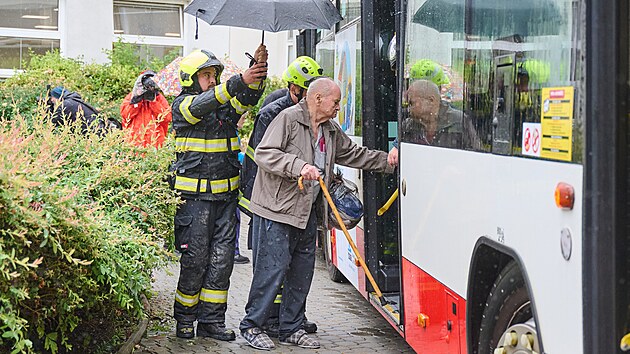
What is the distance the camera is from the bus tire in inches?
153

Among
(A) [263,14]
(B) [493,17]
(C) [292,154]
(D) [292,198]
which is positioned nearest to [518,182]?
(B) [493,17]

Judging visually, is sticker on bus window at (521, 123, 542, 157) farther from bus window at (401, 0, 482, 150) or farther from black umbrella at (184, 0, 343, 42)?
black umbrella at (184, 0, 343, 42)

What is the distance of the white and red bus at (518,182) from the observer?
10.1 feet

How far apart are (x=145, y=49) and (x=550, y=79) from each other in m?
16.7

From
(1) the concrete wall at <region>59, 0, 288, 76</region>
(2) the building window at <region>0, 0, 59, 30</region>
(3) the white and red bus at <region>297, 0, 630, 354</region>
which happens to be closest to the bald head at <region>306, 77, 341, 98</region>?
(3) the white and red bus at <region>297, 0, 630, 354</region>

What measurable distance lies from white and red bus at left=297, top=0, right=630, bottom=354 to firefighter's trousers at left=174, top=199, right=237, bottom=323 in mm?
1326

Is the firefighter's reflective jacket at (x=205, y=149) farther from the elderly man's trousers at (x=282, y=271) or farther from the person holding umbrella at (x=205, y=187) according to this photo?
the elderly man's trousers at (x=282, y=271)

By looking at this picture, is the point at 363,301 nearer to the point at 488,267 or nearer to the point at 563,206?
the point at 488,267

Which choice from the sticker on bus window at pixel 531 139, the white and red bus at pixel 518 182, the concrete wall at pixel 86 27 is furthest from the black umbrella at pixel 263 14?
the concrete wall at pixel 86 27

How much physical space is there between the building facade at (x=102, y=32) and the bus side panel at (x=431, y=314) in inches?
554

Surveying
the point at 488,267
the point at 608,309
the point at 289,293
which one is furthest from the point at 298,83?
the point at 608,309

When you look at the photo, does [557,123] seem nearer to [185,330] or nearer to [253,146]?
[253,146]

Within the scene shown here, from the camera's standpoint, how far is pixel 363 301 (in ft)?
28.8

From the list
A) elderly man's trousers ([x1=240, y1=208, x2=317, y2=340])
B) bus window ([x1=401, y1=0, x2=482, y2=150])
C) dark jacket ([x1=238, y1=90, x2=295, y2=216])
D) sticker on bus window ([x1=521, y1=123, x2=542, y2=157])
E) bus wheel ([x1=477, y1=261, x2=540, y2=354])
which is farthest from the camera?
dark jacket ([x1=238, y1=90, x2=295, y2=216])
